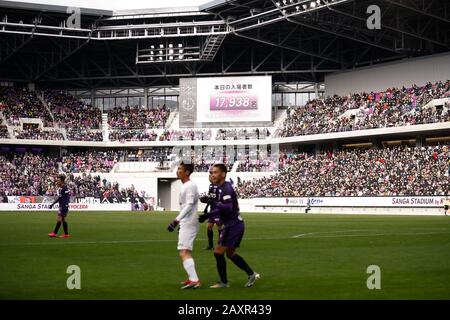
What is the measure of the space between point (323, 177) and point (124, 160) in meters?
28.3

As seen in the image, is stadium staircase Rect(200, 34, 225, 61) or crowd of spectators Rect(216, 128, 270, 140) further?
crowd of spectators Rect(216, 128, 270, 140)

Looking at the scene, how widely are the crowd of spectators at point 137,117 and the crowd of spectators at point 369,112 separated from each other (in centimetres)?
1721

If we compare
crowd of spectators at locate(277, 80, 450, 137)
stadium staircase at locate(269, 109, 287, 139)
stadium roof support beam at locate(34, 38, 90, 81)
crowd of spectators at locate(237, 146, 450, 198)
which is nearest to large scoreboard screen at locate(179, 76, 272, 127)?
stadium staircase at locate(269, 109, 287, 139)

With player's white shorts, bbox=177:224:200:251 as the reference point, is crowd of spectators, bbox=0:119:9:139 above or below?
above

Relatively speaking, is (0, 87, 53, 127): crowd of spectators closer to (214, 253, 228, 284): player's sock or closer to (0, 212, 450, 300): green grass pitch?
(0, 212, 450, 300): green grass pitch

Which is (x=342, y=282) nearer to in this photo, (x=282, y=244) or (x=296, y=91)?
(x=282, y=244)

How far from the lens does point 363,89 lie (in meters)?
84.9

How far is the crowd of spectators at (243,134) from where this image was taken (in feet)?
284

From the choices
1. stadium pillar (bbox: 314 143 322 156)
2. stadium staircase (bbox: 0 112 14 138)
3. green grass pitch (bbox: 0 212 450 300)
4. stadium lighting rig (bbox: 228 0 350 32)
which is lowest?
green grass pitch (bbox: 0 212 450 300)

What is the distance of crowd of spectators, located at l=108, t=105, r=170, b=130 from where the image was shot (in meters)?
94.6

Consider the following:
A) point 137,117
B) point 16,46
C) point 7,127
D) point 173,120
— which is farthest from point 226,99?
point 7,127

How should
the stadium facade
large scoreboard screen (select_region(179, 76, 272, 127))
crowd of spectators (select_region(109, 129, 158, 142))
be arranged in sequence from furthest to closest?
crowd of spectators (select_region(109, 129, 158, 142))
large scoreboard screen (select_region(179, 76, 272, 127))
the stadium facade

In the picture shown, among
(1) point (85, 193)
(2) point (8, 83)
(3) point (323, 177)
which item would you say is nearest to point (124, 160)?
(1) point (85, 193)

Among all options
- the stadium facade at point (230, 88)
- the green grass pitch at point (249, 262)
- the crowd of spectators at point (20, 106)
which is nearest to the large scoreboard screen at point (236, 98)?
the stadium facade at point (230, 88)
